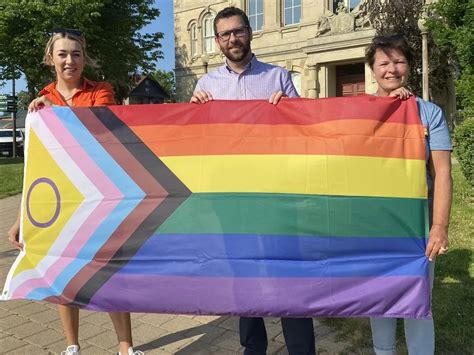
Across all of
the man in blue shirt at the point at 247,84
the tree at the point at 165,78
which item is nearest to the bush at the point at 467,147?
the man in blue shirt at the point at 247,84

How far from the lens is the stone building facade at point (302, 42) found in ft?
72.7

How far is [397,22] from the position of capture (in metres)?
19.0

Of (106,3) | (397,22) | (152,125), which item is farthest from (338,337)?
(106,3)

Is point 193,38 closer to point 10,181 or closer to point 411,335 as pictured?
point 10,181

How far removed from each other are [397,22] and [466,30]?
33.1 feet

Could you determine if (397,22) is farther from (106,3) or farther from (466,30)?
(106,3)

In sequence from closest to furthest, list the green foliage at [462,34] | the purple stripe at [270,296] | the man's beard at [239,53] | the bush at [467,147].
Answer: the purple stripe at [270,296], the man's beard at [239,53], the bush at [467,147], the green foliage at [462,34]

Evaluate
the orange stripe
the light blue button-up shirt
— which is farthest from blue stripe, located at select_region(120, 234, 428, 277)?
the light blue button-up shirt

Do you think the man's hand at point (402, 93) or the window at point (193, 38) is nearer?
the man's hand at point (402, 93)

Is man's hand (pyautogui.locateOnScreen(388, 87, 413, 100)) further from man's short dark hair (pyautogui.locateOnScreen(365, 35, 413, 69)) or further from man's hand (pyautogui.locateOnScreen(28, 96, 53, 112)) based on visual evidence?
man's hand (pyautogui.locateOnScreen(28, 96, 53, 112))

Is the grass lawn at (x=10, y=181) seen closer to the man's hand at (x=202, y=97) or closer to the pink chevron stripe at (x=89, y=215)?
the pink chevron stripe at (x=89, y=215)

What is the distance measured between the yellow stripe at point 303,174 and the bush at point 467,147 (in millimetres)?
6447

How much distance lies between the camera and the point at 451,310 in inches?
164

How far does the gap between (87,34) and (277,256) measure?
73.4ft
